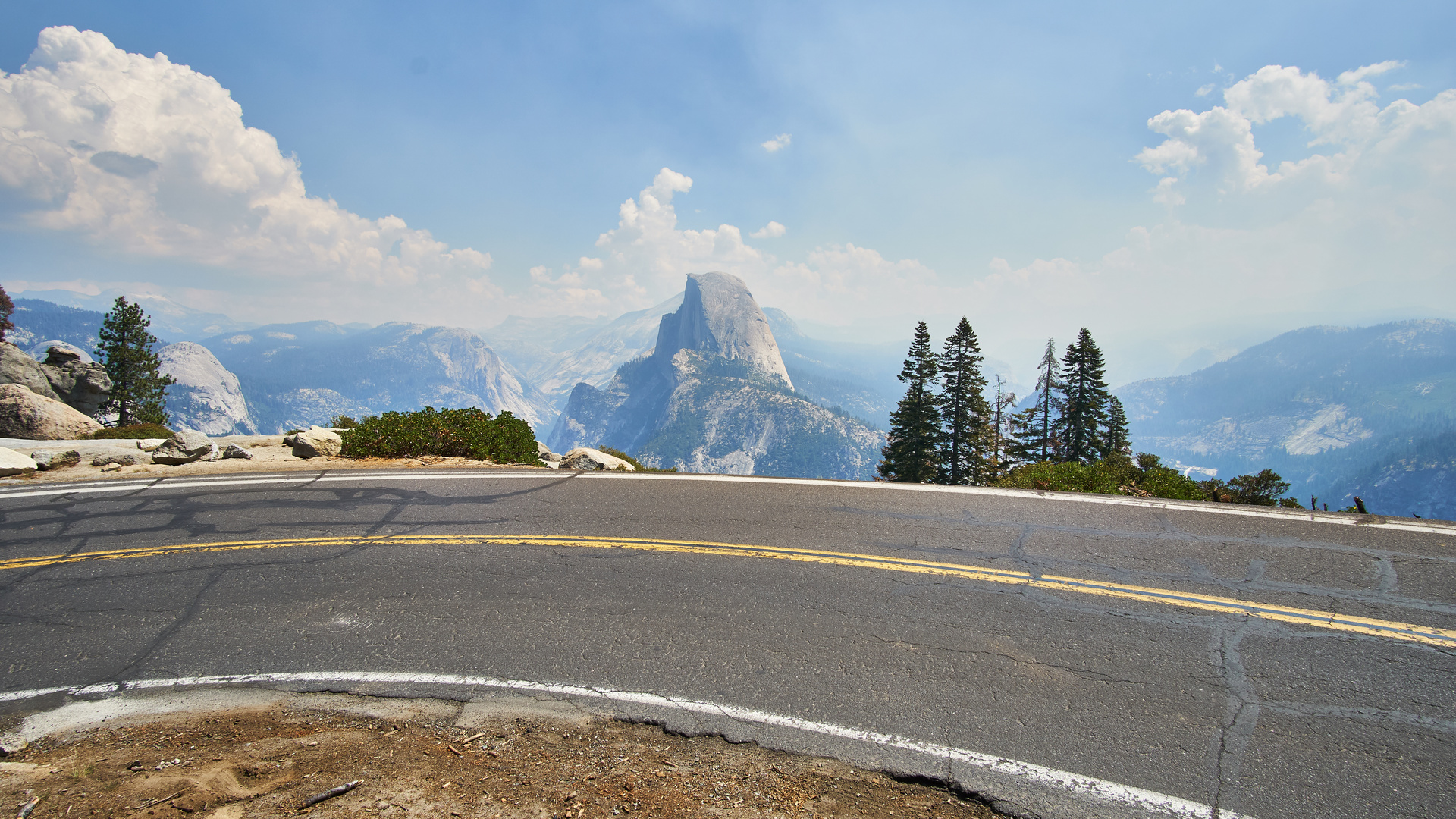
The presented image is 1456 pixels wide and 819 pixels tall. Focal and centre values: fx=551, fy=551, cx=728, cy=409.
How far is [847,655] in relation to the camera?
15.5 feet

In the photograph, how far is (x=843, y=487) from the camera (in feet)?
32.6

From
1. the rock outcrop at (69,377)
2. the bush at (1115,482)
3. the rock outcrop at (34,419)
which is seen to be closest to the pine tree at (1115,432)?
the bush at (1115,482)

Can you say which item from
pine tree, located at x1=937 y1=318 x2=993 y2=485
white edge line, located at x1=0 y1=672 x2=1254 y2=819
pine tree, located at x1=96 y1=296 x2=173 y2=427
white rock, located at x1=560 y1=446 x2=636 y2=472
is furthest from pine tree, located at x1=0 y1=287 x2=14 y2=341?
pine tree, located at x1=937 y1=318 x2=993 y2=485

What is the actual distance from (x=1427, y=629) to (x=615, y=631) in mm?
7066

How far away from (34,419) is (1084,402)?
60.3m

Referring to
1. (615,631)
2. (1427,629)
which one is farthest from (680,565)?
(1427,629)

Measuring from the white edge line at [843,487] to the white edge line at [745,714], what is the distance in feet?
19.6

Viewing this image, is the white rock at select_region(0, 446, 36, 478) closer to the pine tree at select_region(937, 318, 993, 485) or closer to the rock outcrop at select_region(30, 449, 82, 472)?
the rock outcrop at select_region(30, 449, 82, 472)

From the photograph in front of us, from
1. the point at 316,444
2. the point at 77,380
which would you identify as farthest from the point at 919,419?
the point at 77,380

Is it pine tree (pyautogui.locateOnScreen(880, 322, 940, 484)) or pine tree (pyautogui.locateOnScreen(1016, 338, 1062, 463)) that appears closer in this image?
pine tree (pyautogui.locateOnScreen(880, 322, 940, 484))

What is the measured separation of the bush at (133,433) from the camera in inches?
768

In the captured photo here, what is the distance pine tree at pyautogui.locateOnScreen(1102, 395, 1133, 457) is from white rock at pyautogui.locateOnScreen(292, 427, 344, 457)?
5163 cm

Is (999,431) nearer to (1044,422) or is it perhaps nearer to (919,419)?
(1044,422)

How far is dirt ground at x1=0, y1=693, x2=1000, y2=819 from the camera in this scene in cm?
337
